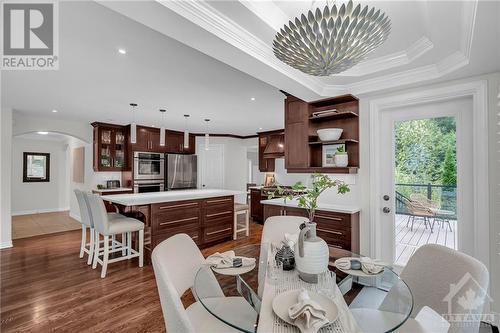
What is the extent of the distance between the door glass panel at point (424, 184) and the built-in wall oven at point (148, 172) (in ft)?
17.6

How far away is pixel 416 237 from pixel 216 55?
2887 mm

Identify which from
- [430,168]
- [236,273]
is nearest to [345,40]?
[236,273]

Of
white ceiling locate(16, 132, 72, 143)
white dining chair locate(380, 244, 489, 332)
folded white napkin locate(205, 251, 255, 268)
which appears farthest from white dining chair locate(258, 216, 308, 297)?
white ceiling locate(16, 132, 72, 143)

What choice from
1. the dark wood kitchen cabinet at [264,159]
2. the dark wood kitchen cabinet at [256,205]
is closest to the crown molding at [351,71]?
the dark wood kitchen cabinet at [256,205]

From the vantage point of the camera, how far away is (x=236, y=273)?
1.55 meters

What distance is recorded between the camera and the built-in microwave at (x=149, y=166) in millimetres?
5812

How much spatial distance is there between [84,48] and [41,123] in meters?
4.02

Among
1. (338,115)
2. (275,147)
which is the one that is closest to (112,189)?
(275,147)

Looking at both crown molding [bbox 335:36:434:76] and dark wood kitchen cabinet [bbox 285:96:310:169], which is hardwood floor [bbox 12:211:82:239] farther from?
crown molding [bbox 335:36:434:76]

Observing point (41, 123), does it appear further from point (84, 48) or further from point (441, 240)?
point (441, 240)

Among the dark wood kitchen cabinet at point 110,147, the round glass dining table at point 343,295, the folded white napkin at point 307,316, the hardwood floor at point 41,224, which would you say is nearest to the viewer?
the folded white napkin at point 307,316

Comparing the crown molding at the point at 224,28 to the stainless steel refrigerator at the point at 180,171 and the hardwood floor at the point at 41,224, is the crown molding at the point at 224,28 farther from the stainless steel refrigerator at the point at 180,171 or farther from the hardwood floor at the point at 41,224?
the hardwood floor at the point at 41,224

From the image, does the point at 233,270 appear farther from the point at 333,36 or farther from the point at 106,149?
the point at 106,149

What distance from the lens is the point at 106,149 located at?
566cm
